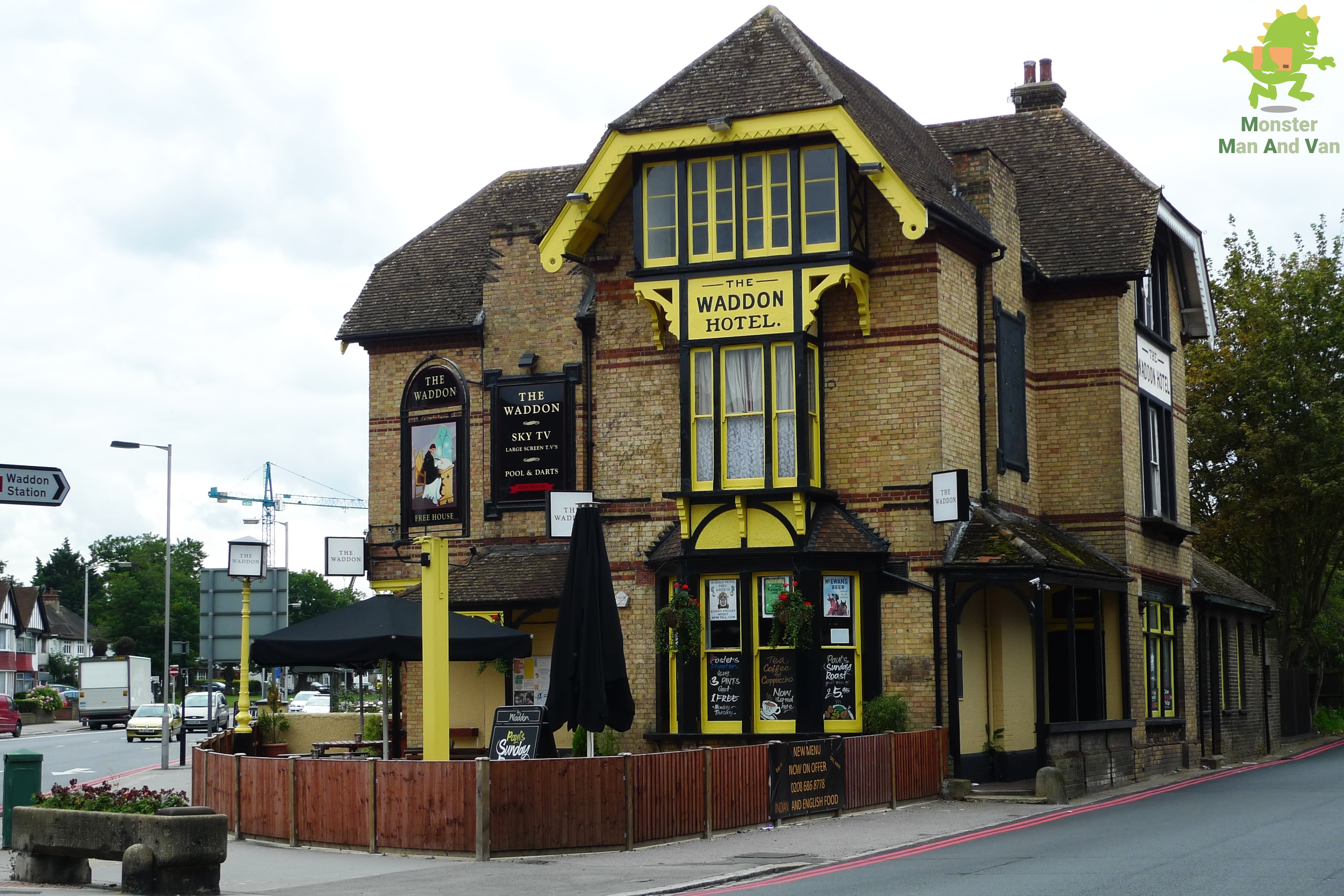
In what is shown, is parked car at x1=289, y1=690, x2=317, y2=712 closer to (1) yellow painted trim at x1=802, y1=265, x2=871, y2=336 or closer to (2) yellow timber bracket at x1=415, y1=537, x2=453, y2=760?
(1) yellow painted trim at x1=802, y1=265, x2=871, y2=336

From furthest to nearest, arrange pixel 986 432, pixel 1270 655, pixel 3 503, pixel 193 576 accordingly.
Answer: pixel 193 576 < pixel 1270 655 < pixel 986 432 < pixel 3 503

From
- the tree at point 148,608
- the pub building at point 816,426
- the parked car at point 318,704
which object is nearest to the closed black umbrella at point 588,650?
the pub building at point 816,426

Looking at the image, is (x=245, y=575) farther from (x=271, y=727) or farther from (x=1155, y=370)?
(x=1155, y=370)

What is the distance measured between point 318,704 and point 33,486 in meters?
46.6

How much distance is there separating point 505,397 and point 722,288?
6.26 m

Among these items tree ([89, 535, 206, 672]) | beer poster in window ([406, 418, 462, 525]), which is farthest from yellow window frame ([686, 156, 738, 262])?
tree ([89, 535, 206, 672])

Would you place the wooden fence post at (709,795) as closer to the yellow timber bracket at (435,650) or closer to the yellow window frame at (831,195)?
the yellow timber bracket at (435,650)

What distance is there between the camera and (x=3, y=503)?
514 inches

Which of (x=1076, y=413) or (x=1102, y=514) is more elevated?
(x=1076, y=413)

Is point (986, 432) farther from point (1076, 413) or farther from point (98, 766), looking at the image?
point (98, 766)

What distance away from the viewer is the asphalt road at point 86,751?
33812mm

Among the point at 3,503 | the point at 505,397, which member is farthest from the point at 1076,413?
the point at 3,503

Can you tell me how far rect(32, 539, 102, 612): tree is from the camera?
485 feet

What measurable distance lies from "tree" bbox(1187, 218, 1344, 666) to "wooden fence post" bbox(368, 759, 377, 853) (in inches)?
1092
